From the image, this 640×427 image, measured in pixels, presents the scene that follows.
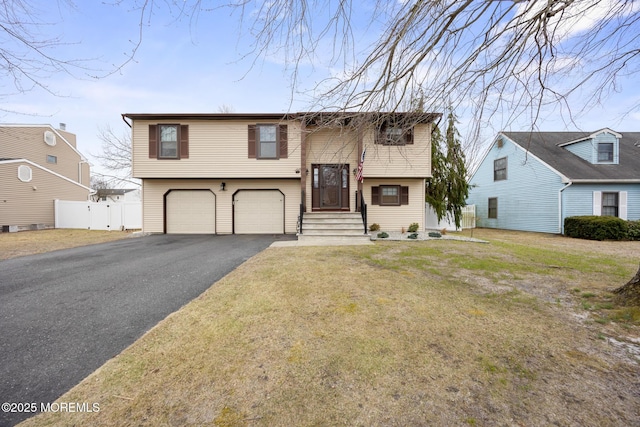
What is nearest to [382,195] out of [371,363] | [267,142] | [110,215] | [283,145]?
[283,145]

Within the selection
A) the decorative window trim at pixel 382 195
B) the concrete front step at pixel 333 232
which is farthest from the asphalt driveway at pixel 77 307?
the decorative window trim at pixel 382 195

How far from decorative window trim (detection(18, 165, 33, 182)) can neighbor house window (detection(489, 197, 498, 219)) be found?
2734 centimetres

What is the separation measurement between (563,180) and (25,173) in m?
27.8

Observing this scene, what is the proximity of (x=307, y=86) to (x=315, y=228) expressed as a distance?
6173 mm

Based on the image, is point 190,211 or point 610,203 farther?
point 610,203

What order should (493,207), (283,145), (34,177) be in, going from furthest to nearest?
1. (493,207)
2. (34,177)
3. (283,145)

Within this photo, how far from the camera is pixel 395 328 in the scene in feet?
8.55

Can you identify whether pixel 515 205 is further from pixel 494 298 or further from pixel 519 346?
pixel 519 346

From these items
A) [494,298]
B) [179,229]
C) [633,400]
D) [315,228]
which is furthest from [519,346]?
[179,229]

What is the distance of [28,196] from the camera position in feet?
47.7

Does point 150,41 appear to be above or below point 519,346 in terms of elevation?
above

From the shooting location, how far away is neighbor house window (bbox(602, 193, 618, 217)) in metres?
12.3

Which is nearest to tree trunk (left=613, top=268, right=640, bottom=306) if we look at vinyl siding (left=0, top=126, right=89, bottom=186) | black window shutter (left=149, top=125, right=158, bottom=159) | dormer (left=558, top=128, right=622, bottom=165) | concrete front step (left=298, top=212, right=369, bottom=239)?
concrete front step (left=298, top=212, right=369, bottom=239)

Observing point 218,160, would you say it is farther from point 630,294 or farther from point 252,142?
point 630,294
